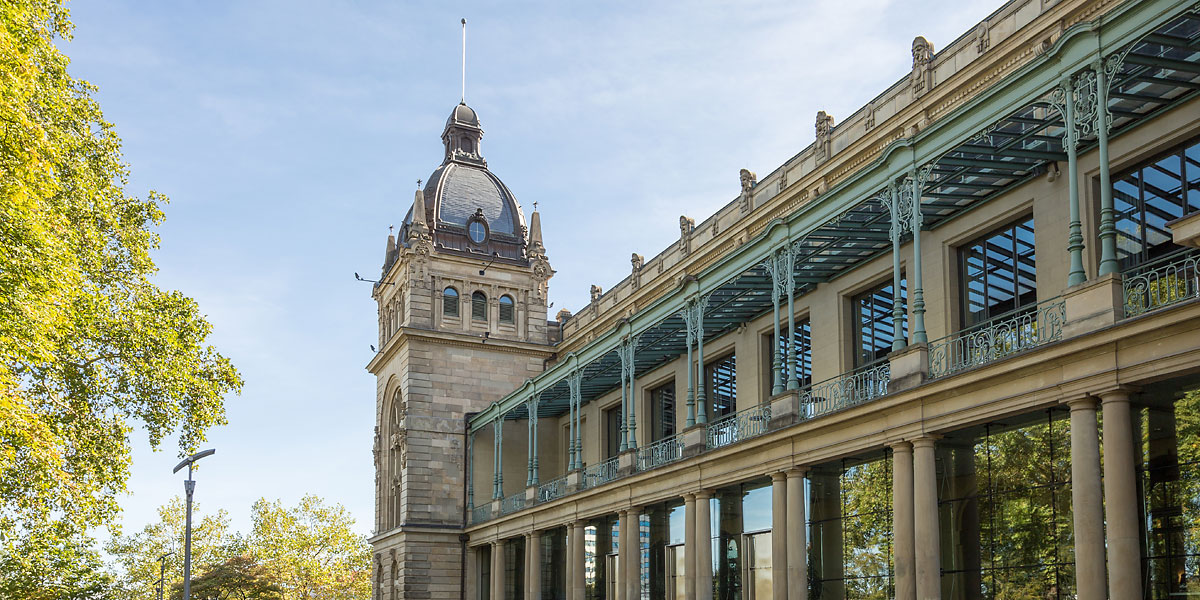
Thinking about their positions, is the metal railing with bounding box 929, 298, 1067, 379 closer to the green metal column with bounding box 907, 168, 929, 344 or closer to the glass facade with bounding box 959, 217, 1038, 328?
the green metal column with bounding box 907, 168, 929, 344

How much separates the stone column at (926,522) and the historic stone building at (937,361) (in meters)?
0.04

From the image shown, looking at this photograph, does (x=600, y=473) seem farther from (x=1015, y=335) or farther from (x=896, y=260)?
(x=1015, y=335)

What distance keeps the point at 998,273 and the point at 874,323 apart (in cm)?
406

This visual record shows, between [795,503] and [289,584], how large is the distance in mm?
53222

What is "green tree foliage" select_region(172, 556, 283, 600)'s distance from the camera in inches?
1893

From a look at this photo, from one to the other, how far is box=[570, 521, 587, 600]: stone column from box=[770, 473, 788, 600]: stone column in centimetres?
1014

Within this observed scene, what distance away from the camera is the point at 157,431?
79.3 ft

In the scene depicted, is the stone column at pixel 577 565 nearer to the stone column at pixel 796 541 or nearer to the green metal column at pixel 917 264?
the stone column at pixel 796 541

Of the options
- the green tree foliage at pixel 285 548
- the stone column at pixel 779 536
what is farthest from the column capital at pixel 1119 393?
the green tree foliage at pixel 285 548

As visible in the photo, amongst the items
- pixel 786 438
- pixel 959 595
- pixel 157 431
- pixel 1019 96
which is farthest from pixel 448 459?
pixel 1019 96

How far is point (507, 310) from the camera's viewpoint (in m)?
46.6

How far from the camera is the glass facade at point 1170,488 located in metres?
14.6

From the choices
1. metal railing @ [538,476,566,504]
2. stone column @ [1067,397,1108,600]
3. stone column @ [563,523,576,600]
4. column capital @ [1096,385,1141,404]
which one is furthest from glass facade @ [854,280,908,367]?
metal railing @ [538,476,566,504]

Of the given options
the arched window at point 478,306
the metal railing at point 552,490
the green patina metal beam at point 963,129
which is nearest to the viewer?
the green patina metal beam at point 963,129
